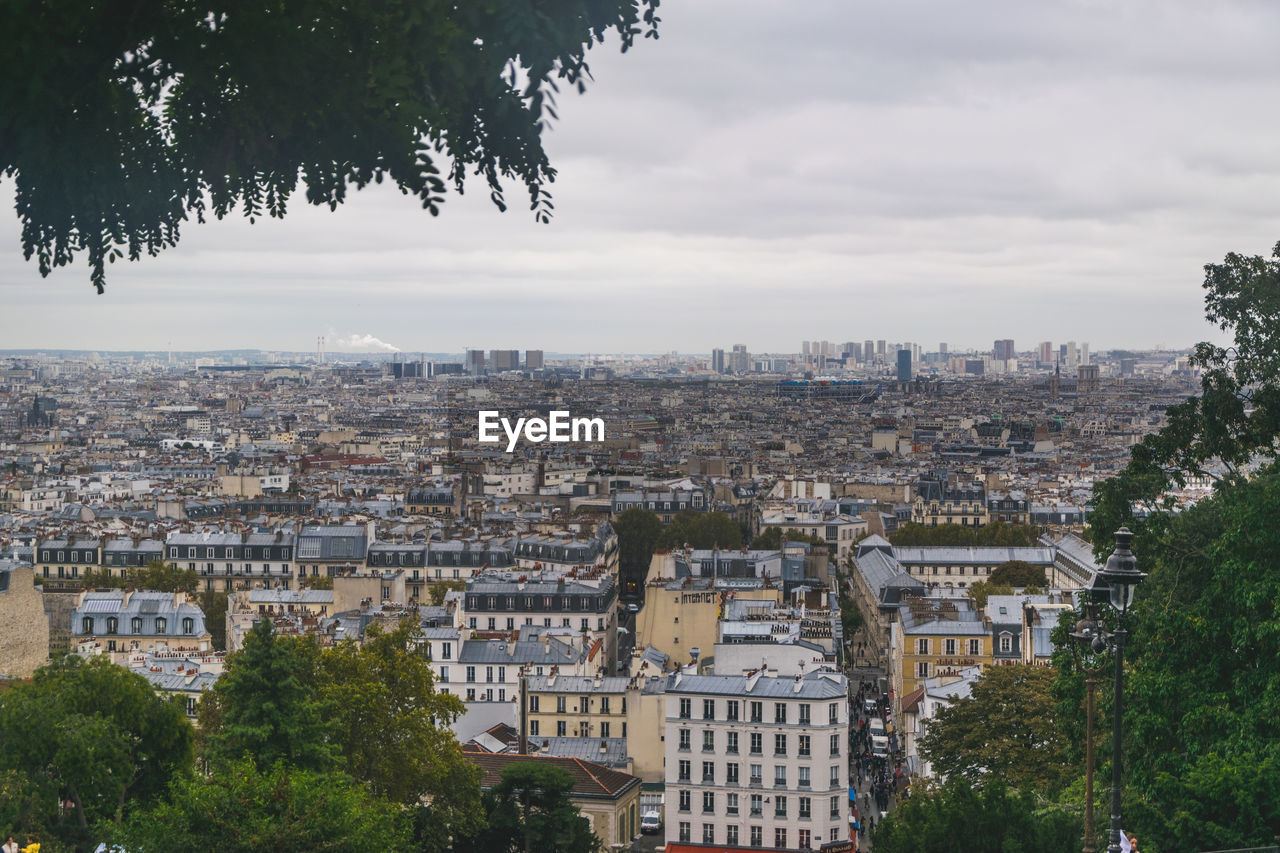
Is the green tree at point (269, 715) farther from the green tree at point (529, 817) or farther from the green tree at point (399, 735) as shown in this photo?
the green tree at point (529, 817)

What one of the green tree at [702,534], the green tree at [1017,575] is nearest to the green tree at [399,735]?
the green tree at [1017,575]

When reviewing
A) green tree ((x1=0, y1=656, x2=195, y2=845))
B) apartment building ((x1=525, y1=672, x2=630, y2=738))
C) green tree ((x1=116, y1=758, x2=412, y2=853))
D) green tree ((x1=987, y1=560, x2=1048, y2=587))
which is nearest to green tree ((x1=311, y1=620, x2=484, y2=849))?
green tree ((x1=0, y1=656, x2=195, y2=845))

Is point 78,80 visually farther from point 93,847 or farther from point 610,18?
point 93,847

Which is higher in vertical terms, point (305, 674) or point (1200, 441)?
point (1200, 441)

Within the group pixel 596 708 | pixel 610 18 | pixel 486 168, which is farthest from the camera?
pixel 596 708

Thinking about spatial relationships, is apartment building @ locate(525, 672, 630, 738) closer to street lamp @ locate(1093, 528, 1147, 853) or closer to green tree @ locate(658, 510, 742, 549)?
Answer: street lamp @ locate(1093, 528, 1147, 853)

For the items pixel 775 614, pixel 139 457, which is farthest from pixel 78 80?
pixel 139 457
